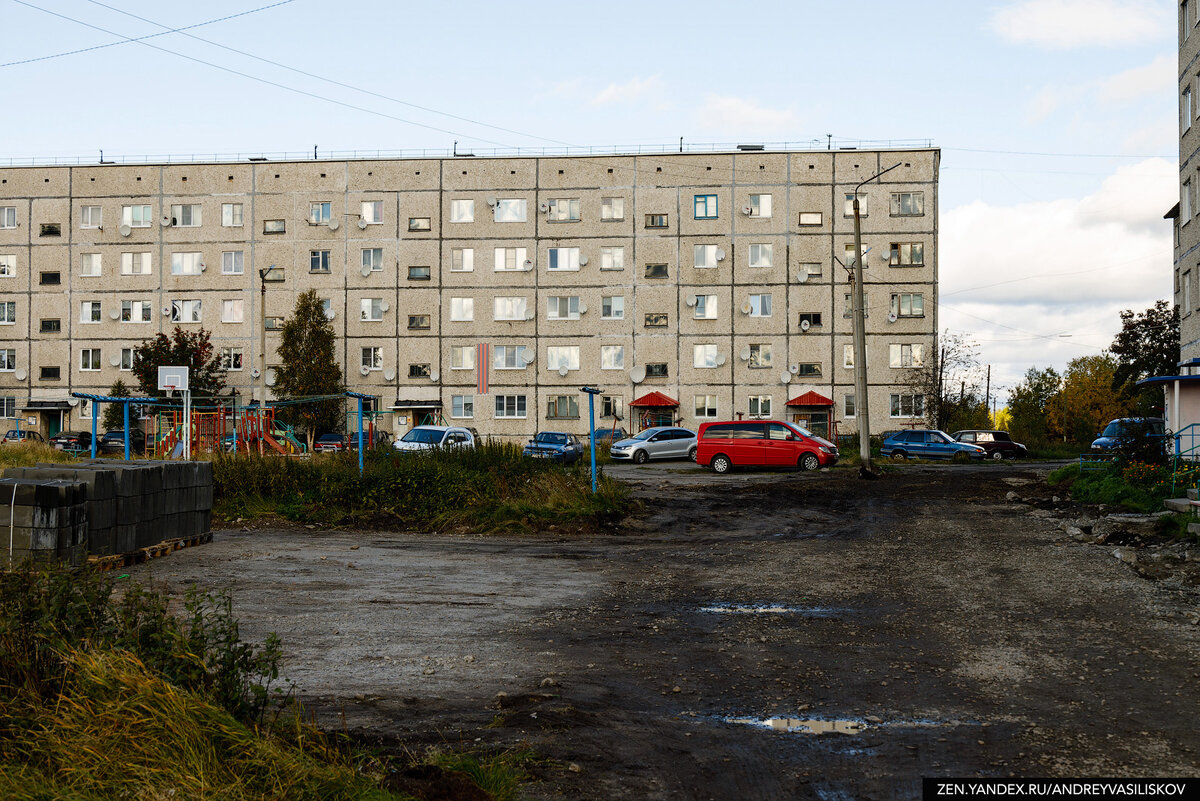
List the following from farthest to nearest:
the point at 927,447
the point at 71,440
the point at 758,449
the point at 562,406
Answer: the point at 562,406 → the point at 71,440 → the point at 927,447 → the point at 758,449

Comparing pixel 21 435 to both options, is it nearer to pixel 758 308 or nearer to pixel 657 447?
pixel 657 447

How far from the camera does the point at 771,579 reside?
12547 millimetres

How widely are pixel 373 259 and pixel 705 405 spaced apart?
2042 cm

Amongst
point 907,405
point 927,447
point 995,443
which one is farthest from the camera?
point 907,405

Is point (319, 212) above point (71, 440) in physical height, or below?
above

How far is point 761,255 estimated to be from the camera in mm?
53500

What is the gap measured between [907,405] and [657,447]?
62.7 ft

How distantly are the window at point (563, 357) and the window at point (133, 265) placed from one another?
23.9 metres

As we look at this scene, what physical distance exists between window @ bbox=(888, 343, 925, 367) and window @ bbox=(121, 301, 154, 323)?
138 ft

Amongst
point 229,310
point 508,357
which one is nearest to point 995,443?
point 508,357

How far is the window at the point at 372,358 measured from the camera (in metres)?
55.0

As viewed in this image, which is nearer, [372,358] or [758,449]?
[758,449]

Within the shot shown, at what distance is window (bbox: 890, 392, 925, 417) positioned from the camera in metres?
52.2

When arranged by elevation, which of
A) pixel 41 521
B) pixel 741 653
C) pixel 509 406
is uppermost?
pixel 509 406
